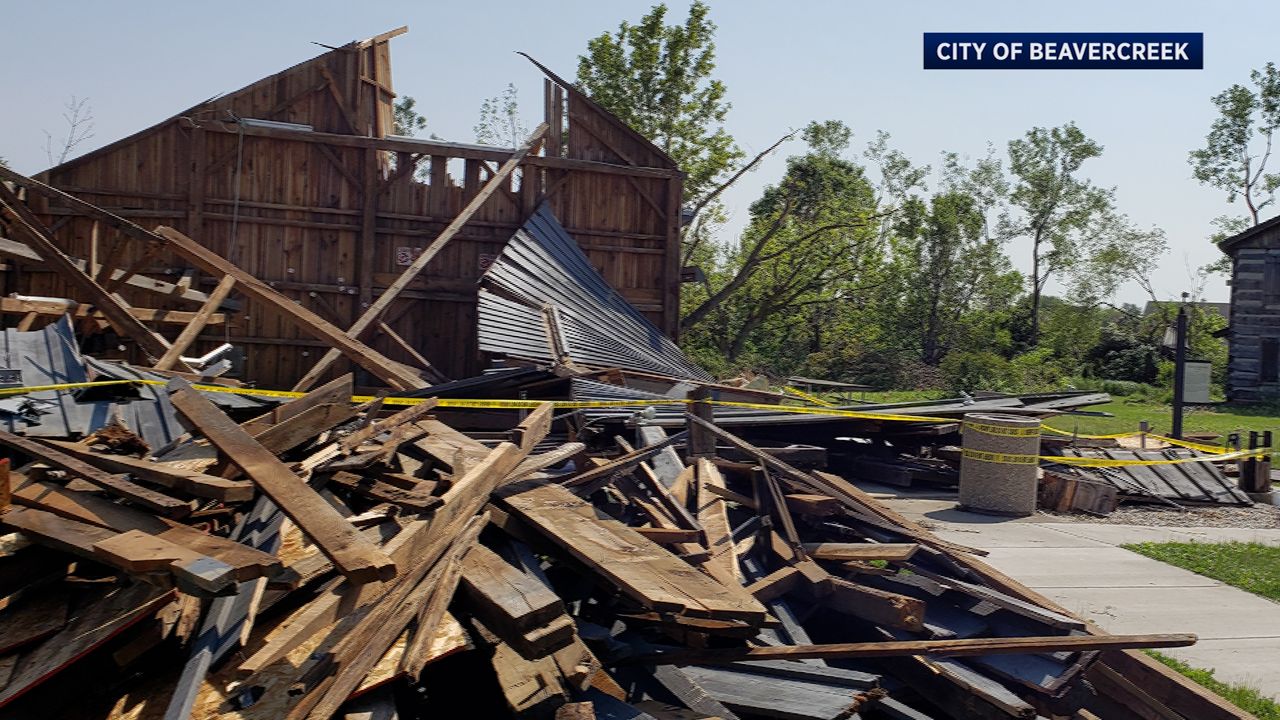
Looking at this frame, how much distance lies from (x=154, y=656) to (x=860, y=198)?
102 feet

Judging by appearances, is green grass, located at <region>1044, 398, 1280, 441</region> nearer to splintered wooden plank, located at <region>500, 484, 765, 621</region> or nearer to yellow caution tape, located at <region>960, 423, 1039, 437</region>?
yellow caution tape, located at <region>960, 423, 1039, 437</region>

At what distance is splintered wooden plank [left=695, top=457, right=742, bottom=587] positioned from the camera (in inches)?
218

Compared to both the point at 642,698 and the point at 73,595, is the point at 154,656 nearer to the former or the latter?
the point at 73,595

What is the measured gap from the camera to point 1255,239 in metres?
29.5

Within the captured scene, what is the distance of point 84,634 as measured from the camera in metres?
3.93

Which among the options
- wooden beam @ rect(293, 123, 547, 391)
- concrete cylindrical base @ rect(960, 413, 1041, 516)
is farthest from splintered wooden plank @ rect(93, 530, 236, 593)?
wooden beam @ rect(293, 123, 547, 391)

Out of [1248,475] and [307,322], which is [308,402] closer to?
[307,322]

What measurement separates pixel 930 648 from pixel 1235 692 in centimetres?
197

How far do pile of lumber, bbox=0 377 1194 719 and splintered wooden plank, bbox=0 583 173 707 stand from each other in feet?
0.04

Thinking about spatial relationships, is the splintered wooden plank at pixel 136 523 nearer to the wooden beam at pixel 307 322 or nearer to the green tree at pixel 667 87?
the wooden beam at pixel 307 322

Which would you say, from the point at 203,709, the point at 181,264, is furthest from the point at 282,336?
the point at 203,709

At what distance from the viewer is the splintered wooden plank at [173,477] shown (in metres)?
4.57

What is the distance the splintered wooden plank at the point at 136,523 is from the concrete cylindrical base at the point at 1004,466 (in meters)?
7.85

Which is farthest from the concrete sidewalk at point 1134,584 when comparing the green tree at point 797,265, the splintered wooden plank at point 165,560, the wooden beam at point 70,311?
the green tree at point 797,265
